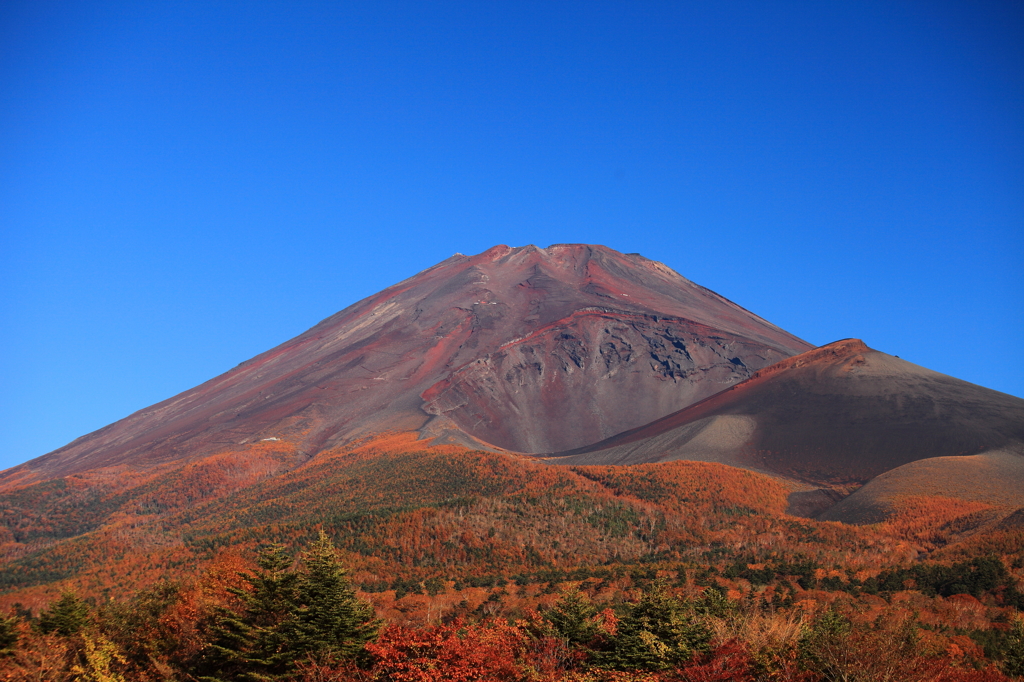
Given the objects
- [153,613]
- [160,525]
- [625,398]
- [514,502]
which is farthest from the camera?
[625,398]

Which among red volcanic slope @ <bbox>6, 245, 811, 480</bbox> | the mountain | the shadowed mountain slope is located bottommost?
the shadowed mountain slope

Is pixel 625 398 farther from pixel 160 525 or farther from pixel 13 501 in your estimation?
pixel 13 501

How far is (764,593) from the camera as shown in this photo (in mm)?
37750

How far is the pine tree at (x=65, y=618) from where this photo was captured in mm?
26500

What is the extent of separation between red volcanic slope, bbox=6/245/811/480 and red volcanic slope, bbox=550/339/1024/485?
19437 mm

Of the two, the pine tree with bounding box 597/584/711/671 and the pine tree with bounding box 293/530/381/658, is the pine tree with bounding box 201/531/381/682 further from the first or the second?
the pine tree with bounding box 597/584/711/671

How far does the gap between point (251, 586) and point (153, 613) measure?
4.71 metres

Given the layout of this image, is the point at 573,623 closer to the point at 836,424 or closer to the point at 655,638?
the point at 655,638

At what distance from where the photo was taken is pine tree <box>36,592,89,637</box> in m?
26.5

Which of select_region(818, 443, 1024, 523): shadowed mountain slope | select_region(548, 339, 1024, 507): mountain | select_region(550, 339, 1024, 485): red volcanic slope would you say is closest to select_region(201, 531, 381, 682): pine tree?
select_region(818, 443, 1024, 523): shadowed mountain slope

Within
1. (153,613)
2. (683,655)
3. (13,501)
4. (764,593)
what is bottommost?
(764,593)

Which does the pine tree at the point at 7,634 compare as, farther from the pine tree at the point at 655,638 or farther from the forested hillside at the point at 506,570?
the pine tree at the point at 655,638

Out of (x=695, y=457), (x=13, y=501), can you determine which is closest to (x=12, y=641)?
(x=695, y=457)

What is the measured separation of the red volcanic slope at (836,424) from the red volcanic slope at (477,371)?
63.8ft
